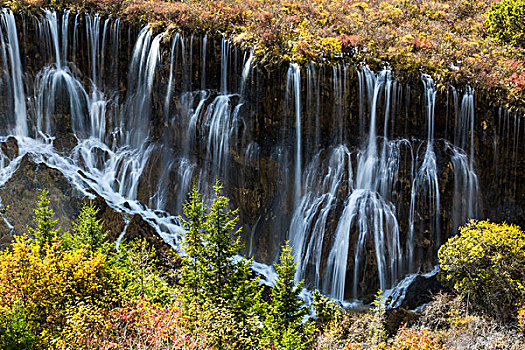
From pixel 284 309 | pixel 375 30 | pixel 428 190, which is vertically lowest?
pixel 284 309

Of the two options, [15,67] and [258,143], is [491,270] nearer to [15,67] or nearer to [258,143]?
[258,143]

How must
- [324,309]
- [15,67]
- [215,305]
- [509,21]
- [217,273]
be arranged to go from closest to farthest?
[215,305], [217,273], [324,309], [509,21], [15,67]

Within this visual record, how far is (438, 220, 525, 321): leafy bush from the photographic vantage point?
19.5 meters

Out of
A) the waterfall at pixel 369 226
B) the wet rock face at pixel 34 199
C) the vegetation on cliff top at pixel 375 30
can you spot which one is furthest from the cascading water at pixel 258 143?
the vegetation on cliff top at pixel 375 30

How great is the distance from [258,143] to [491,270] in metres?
14.3

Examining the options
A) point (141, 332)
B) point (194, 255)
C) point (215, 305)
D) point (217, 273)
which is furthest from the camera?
point (194, 255)

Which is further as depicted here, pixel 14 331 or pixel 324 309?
pixel 324 309

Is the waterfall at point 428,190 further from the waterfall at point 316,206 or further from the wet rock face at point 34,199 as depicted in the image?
the wet rock face at point 34,199

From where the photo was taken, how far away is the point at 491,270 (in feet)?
65.2

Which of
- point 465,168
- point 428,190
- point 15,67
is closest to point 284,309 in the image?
point 428,190

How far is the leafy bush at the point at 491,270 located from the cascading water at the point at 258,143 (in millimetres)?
6029

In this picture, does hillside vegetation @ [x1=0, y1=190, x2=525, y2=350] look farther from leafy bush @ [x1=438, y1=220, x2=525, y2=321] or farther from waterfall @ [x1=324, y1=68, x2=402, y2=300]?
waterfall @ [x1=324, y1=68, x2=402, y2=300]

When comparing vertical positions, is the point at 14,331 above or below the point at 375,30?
below

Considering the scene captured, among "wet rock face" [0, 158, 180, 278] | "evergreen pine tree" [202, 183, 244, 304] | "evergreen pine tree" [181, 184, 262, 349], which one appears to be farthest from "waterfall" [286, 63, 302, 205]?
"wet rock face" [0, 158, 180, 278]
